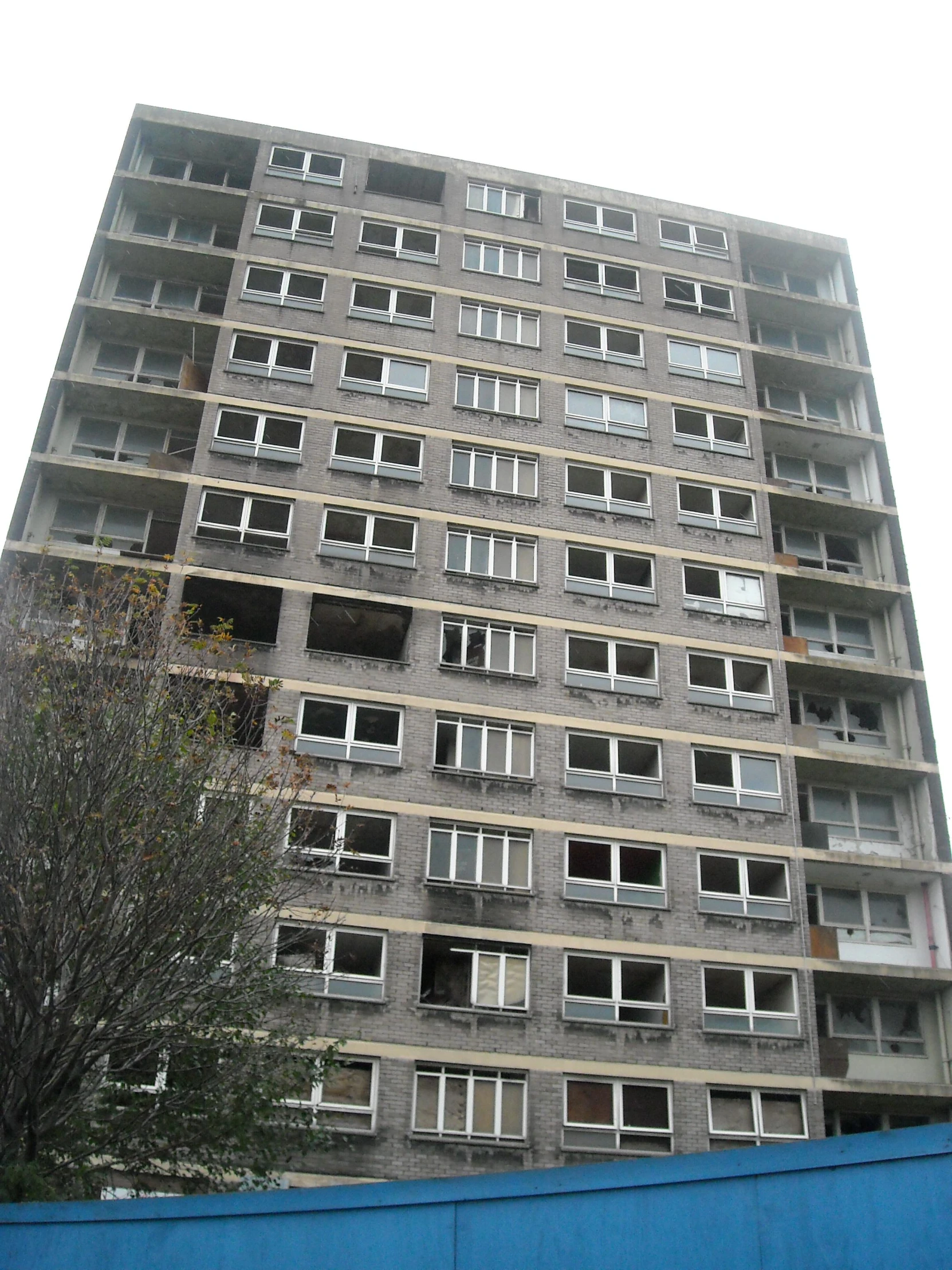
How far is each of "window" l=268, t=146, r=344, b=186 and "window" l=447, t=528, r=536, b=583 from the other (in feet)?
41.8

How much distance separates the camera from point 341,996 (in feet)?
77.7

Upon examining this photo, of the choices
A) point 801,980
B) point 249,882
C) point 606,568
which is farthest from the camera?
point 606,568

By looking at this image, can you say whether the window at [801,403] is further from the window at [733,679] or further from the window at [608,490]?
the window at [733,679]

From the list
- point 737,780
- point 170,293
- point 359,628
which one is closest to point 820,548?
point 737,780

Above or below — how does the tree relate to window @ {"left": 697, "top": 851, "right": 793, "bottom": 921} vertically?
below

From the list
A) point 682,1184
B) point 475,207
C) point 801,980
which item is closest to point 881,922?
point 801,980

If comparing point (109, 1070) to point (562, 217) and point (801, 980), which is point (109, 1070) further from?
point (562, 217)

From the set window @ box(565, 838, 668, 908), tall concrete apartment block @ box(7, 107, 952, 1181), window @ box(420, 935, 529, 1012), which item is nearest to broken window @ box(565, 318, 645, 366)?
tall concrete apartment block @ box(7, 107, 952, 1181)

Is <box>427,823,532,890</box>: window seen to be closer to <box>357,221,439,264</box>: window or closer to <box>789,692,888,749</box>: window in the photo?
<box>789,692,888,749</box>: window

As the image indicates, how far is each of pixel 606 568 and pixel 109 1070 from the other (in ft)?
59.7

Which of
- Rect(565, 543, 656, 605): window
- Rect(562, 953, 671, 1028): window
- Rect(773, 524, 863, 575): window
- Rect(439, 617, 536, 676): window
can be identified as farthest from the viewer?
Rect(773, 524, 863, 575): window

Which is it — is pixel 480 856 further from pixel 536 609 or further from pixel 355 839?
pixel 536 609

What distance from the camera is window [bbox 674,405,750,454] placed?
32.8 metres

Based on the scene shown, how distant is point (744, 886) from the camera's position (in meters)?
26.7
